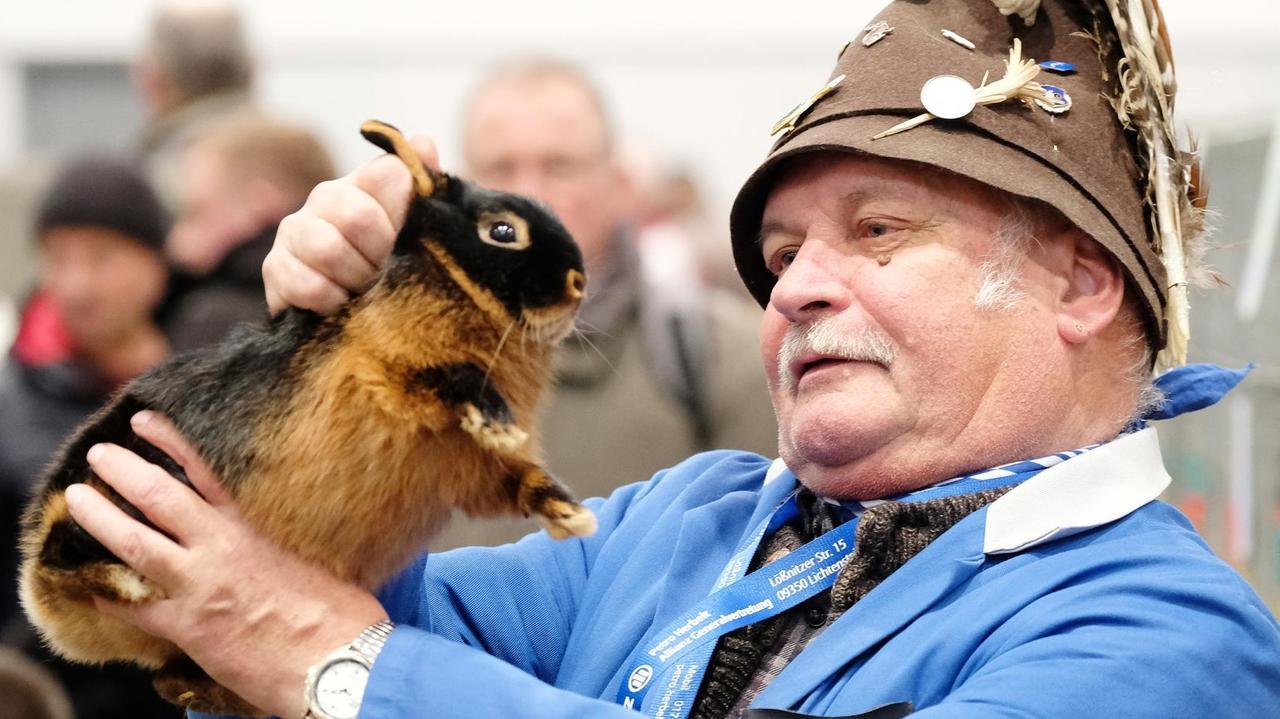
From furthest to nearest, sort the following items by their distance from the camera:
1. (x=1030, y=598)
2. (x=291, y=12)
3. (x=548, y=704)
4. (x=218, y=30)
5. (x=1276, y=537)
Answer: (x=291, y=12) < (x=218, y=30) < (x=1276, y=537) < (x=1030, y=598) < (x=548, y=704)

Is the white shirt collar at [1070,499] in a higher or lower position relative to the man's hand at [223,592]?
higher

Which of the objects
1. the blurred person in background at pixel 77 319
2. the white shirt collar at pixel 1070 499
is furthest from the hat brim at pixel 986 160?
the blurred person in background at pixel 77 319

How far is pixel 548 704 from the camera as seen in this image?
153 centimetres

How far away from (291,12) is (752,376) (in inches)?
161

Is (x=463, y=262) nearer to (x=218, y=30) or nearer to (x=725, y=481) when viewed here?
(x=725, y=481)

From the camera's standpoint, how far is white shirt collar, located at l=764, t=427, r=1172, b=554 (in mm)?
1721

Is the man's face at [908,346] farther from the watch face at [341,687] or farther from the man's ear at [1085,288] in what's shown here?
the watch face at [341,687]

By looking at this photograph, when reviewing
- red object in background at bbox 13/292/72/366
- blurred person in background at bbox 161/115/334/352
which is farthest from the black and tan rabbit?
red object in background at bbox 13/292/72/366

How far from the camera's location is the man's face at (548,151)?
130 inches

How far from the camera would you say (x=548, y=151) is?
331 centimetres

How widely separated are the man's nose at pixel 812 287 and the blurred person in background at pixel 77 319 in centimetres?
185

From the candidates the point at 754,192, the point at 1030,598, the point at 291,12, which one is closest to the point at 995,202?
the point at 754,192

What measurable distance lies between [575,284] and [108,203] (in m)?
2.09

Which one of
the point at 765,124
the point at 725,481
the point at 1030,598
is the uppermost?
the point at 1030,598
